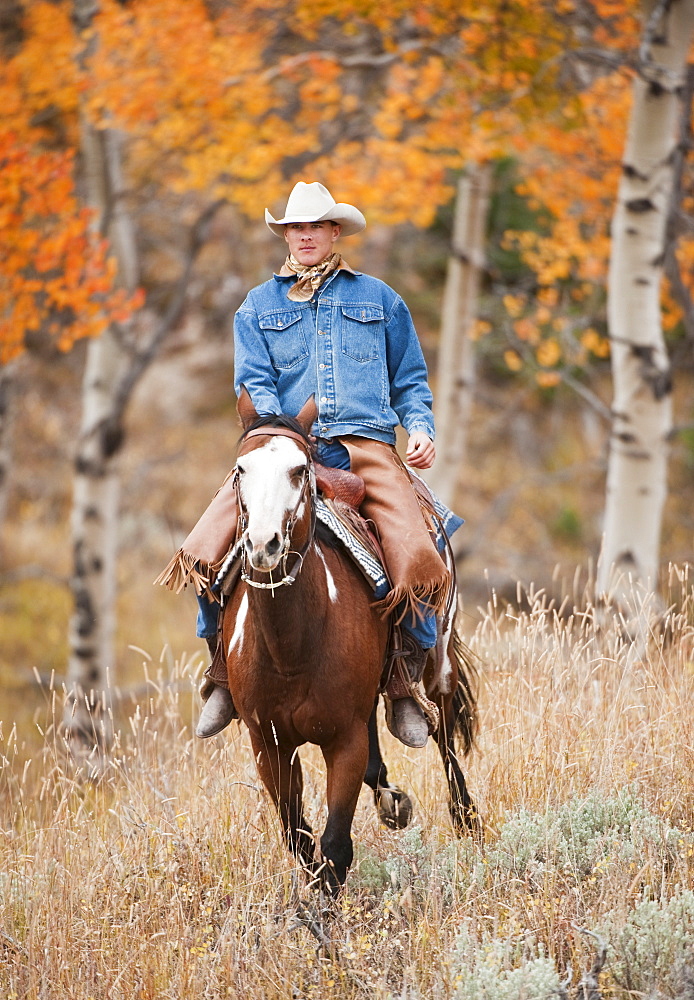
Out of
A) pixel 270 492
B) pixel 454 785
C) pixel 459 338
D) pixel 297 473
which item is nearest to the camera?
pixel 270 492

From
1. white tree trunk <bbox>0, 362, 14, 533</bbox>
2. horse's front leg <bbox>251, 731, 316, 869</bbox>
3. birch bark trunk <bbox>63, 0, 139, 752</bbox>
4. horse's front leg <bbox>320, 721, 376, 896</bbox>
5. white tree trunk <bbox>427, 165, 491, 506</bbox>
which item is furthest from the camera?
white tree trunk <bbox>0, 362, 14, 533</bbox>

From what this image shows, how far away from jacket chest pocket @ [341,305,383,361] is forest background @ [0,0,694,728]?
1.78m

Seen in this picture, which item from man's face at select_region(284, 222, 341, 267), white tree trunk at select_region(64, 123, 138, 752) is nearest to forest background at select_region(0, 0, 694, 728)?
white tree trunk at select_region(64, 123, 138, 752)

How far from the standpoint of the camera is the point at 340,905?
12.3 ft

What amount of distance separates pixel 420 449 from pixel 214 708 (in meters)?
1.39

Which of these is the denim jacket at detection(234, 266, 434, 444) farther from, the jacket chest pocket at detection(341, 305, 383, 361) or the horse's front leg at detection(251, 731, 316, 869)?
the horse's front leg at detection(251, 731, 316, 869)

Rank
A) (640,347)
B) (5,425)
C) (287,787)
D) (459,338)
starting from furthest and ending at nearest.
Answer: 1. (5,425)
2. (459,338)
3. (640,347)
4. (287,787)

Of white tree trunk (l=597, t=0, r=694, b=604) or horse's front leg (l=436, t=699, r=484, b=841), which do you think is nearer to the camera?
horse's front leg (l=436, t=699, r=484, b=841)

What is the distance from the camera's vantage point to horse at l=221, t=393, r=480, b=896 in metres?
3.25

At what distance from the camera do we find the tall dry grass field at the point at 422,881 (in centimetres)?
348

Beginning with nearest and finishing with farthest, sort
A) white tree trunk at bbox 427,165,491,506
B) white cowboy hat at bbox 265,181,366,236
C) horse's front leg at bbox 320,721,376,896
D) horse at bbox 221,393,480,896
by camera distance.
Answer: horse at bbox 221,393,480,896
horse's front leg at bbox 320,721,376,896
white cowboy hat at bbox 265,181,366,236
white tree trunk at bbox 427,165,491,506

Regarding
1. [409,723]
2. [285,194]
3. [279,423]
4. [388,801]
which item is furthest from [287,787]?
[285,194]

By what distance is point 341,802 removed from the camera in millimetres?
3678

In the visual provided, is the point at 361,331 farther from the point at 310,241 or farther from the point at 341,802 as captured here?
the point at 341,802
